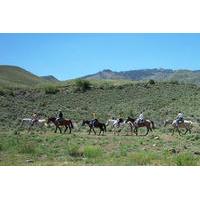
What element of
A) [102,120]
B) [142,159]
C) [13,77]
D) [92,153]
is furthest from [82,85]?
[142,159]

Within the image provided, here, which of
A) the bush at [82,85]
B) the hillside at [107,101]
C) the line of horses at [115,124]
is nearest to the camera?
the line of horses at [115,124]

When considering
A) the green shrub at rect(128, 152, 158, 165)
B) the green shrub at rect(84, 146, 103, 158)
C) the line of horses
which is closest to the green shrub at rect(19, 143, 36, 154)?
the green shrub at rect(84, 146, 103, 158)

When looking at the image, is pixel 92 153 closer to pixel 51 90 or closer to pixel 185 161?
pixel 185 161

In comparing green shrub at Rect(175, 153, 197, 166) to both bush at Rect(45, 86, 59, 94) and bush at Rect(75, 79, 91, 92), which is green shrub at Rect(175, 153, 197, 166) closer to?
bush at Rect(45, 86, 59, 94)

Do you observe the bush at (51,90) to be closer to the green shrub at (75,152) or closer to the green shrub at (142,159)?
the green shrub at (75,152)

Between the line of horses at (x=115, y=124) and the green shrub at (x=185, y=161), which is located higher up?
the line of horses at (x=115, y=124)

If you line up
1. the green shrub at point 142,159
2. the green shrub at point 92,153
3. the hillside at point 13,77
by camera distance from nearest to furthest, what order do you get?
1. the green shrub at point 142,159
2. the green shrub at point 92,153
3. the hillside at point 13,77

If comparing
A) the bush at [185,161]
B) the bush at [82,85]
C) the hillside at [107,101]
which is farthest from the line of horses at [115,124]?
the bush at [82,85]

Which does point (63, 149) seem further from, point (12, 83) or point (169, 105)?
point (12, 83)

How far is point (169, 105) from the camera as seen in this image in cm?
5391

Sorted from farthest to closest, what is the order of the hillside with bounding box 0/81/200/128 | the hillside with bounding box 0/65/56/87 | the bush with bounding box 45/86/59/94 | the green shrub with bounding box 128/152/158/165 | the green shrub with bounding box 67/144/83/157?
the hillside with bounding box 0/65/56/87
the bush with bounding box 45/86/59/94
the hillside with bounding box 0/81/200/128
the green shrub with bounding box 67/144/83/157
the green shrub with bounding box 128/152/158/165

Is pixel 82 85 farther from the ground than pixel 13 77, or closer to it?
closer to it

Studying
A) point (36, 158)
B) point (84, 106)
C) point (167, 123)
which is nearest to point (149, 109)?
point (84, 106)
